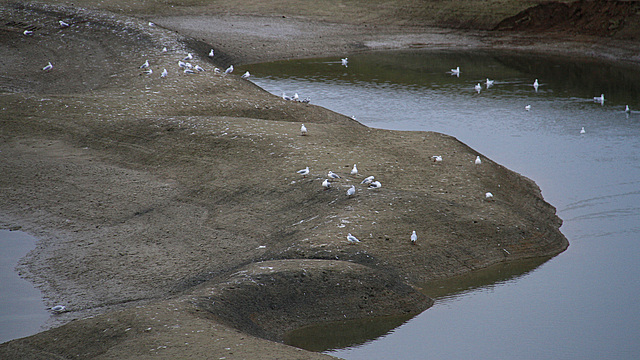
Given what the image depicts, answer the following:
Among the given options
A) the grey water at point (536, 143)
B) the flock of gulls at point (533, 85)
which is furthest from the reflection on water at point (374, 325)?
the flock of gulls at point (533, 85)

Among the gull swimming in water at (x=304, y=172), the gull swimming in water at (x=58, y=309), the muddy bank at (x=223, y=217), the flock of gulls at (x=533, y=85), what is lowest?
the gull swimming in water at (x=58, y=309)

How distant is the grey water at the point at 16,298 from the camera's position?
43.9 feet

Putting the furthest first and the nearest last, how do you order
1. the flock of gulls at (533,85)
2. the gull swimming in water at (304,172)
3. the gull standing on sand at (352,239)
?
the flock of gulls at (533,85), the gull swimming in water at (304,172), the gull standing on sand at (352,239)

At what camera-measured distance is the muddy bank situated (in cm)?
1291

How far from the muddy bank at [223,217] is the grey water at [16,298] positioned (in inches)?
13.4

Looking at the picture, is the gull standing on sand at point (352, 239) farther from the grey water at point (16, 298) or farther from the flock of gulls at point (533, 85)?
the flock of gulls at point (533, 85)

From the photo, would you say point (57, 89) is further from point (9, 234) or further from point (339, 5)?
point (339, 5)

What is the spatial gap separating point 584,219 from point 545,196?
168 centimetres

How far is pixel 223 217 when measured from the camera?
17656mm

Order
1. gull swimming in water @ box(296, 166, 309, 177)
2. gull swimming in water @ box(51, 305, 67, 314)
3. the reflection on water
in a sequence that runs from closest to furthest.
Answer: the reflection on water, gull swimming in water @ box(51, 305, 67, 314), gull swimming in water @ box(296, 166, 309, 177)

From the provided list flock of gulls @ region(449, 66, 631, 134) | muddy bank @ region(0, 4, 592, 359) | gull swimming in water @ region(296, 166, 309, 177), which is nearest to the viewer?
muddy bank @ region(0, 4, 592, 359)

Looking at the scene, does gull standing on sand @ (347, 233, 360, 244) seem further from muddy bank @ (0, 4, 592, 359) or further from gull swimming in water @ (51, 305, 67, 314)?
gull swimming in water @ (51, 305, 67, 314)

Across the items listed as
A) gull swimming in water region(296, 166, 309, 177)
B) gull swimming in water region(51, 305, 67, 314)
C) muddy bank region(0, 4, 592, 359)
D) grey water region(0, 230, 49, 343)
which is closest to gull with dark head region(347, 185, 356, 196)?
muddy bank region(0, 4, 592, 359)

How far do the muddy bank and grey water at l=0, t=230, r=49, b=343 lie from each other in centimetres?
34
